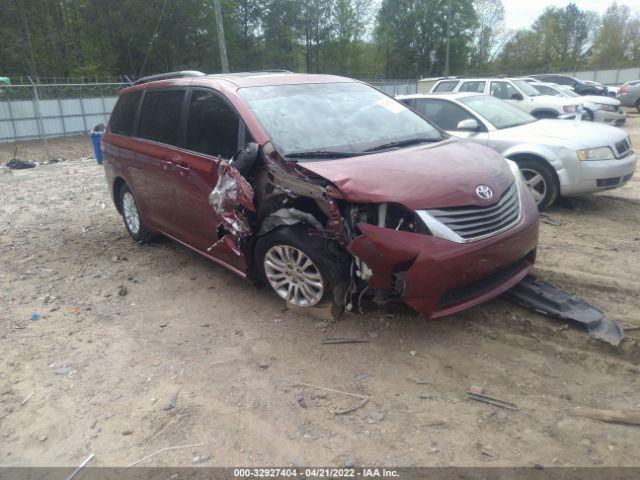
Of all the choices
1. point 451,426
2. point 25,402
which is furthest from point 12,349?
point 451,426

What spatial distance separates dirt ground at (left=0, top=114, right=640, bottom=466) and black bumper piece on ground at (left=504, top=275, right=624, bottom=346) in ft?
0.25

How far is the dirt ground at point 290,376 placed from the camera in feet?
8.59

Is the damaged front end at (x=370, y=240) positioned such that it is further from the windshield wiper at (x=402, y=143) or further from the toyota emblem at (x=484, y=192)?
the windshield wiper at (x=402, y=143)

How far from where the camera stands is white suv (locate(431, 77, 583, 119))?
12445mm

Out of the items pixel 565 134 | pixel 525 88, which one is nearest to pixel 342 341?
pixel 565 134

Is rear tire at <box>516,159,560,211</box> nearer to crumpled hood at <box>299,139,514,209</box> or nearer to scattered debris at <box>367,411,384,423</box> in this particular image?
crumpled hood at <box>299,139,514,209</box>

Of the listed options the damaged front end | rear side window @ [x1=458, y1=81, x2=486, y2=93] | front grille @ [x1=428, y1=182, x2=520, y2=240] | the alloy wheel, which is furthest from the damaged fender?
rear side window @ [x1=458, y1=81, x2=486, y2=93]

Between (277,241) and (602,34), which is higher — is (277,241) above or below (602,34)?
below

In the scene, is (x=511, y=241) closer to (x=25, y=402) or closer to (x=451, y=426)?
(x=451, y=426)

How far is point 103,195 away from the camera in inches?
353

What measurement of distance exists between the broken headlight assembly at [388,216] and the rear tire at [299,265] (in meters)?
0.31

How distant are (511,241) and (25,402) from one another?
133 inches

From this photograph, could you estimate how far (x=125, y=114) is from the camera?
5.73 meters

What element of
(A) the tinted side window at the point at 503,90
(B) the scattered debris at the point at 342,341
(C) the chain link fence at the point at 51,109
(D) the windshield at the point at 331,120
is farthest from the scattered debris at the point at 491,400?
(C) the chain link fence at the point at 51,109
